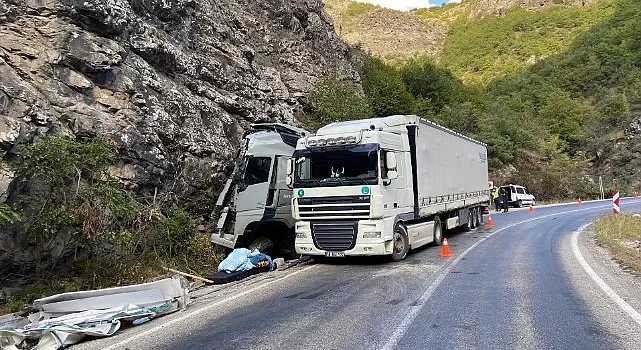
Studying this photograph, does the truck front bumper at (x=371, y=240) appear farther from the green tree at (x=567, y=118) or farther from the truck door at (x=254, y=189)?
the green tree at (x=567, y=118)

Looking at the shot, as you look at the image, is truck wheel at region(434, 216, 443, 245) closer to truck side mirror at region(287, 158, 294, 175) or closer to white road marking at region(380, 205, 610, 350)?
white road marking at region(380, 205, 610, 350)

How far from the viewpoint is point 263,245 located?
13328 mm

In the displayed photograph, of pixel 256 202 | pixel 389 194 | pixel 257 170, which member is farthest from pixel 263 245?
pixel 389 194

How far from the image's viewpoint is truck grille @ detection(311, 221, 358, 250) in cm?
1152

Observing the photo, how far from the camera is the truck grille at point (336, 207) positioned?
1136cm

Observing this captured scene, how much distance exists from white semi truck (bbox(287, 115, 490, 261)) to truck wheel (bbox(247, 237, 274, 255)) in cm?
155

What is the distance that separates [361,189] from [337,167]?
2.73 ft

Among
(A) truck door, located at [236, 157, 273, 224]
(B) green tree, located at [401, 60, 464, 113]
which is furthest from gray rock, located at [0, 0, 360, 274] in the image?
(B) green tree, located at [401, 60, 464, 113]

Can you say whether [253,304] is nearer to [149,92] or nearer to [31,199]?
[31,199]

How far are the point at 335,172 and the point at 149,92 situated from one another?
6.23m

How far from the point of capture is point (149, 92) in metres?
14.6

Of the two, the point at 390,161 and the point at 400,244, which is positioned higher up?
the point at 390,161

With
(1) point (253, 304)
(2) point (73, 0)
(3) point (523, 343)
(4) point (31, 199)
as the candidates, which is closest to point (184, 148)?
(2) point (73, 0)

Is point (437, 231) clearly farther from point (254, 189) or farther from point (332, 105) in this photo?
point (332, 105)
